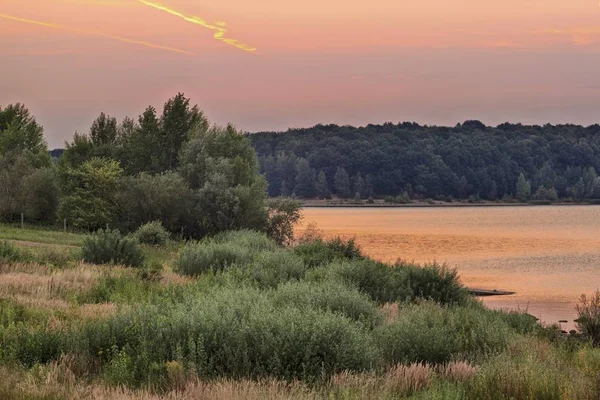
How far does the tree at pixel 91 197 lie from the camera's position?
6244 cm

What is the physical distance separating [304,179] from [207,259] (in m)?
166

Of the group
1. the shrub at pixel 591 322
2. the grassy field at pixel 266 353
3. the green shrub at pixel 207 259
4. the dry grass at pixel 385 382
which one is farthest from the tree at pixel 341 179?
the dry grass at pixel 385 382

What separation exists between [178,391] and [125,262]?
2258 centimetres

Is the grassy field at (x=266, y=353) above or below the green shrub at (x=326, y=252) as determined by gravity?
above

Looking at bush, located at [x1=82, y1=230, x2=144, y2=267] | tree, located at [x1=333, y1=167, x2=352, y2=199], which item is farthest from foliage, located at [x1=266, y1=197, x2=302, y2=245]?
tree, located at [x1=333, y1=167, x2=352, y2=199]

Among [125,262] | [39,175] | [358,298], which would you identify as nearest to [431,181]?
[39,175]

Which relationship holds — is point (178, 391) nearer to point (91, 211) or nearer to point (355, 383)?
point (355, 383)

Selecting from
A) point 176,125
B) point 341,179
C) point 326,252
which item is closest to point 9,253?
point 326,252

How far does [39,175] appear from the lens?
71.2 m

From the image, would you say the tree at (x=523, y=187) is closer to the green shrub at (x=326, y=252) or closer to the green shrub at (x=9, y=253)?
the green shrub at (x=326, y=252)

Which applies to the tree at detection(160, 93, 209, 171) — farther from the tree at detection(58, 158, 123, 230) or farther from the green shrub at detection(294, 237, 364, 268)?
the green shrub at detection(294, 237, 364, 268)

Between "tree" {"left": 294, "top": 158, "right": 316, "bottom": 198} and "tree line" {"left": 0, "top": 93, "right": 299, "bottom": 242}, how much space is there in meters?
115

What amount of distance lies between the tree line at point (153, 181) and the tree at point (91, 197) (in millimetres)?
81

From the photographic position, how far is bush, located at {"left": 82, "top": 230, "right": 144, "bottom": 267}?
31.3 m
